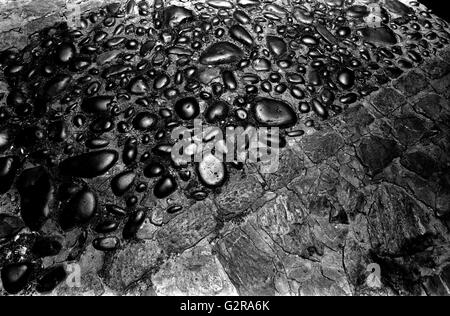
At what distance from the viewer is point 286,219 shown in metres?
2.34

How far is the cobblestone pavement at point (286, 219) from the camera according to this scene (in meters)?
2.13

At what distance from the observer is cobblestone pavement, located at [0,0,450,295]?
2.13 meters

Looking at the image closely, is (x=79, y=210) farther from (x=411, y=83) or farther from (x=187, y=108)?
(x=411, y=83)

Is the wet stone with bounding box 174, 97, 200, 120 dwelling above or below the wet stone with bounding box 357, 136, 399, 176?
above

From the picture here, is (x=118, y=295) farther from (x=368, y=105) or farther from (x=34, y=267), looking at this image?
(x=368, y=105)

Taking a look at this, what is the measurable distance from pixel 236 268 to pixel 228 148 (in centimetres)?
90

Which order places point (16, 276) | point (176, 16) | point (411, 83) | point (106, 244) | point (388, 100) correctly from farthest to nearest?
point (176, 16)
point (411, 83)
point (388, 100)
point (106, 244)
point (16, 276)

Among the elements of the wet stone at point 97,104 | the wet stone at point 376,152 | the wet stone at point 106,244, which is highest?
the wet stone at point 97,104

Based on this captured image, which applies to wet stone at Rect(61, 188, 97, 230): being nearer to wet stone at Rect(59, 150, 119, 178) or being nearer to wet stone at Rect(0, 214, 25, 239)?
wet stone at Rect(59, 150, 119, 178)

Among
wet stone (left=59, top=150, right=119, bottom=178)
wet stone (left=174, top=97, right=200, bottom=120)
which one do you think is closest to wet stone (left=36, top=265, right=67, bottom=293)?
wet stone (left=59, top=150, right=119, bottom=178)

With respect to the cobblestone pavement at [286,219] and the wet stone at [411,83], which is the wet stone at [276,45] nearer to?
the cobblestone pavement at [286,219]

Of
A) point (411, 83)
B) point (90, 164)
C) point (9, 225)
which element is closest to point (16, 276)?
point (9, 225)

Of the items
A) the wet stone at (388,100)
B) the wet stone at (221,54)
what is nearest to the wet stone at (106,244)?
the wet stone at (221,54)
